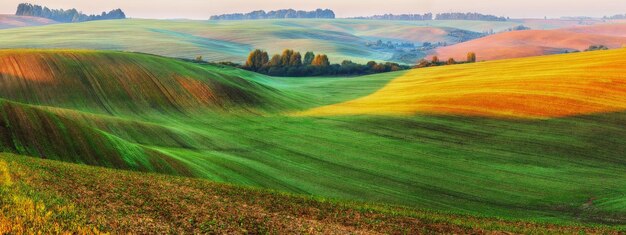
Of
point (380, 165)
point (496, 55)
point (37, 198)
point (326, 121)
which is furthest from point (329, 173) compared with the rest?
point (496, 55)

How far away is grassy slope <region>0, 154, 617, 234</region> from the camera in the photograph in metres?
16.9

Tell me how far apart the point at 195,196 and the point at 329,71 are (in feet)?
397

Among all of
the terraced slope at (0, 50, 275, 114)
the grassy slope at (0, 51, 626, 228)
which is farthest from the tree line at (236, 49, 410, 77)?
the grassy slope at (0, 51, 626, 228)

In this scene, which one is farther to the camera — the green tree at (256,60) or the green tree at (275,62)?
the green tree at (275,62)

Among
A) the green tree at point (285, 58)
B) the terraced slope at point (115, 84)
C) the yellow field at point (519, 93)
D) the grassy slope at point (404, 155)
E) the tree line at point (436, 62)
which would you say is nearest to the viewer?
the grassy slope at point (404, 155)

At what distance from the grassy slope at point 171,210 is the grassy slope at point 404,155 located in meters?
8.94

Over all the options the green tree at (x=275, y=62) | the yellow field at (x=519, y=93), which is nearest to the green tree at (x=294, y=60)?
the green tree at (x=275, y=62)

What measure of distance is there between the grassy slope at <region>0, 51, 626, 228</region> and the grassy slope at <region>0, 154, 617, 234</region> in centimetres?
894

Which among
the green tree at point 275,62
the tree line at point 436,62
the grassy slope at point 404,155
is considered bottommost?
the grassy slope at point 404,155

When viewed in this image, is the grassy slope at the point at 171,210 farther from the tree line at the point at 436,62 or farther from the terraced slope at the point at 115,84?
the tree line at the point at 436,62

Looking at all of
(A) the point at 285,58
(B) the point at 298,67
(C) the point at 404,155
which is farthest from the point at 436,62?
(C) the point at 404,155

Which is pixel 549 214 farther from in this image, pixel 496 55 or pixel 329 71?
pixel 496 55

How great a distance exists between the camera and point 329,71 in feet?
471

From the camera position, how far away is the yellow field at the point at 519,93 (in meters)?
68.1
